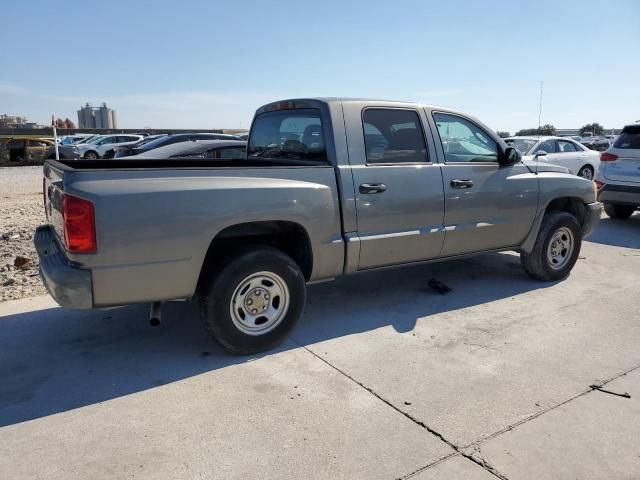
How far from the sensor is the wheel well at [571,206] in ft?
19.9

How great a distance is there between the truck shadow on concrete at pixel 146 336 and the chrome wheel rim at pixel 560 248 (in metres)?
0.32

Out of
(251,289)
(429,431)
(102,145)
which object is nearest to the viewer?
(429,431)

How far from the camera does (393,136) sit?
4.69m

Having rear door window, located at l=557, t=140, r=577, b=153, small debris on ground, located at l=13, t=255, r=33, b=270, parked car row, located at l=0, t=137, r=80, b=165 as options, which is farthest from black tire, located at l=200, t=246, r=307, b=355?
parked car row, located at l=0, t=137, r=80, b=165

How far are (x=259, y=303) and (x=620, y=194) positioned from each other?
27.5 ft

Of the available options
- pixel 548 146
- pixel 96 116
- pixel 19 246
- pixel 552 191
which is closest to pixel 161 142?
pixel 19 246

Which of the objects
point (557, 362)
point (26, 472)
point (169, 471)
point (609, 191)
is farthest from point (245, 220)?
point (609, 191)

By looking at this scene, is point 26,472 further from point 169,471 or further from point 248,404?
point 248,404

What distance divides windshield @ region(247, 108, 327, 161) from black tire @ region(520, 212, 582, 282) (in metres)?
2.87

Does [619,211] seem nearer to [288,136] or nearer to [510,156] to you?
[510,156]

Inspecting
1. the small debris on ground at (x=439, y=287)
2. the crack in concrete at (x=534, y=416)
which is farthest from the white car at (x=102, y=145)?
the crack in concrete at (x=534, y=416)

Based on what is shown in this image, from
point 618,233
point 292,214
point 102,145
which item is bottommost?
point 618,233

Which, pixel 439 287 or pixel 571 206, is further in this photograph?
pixel 571 206

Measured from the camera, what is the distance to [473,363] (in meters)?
3.89
